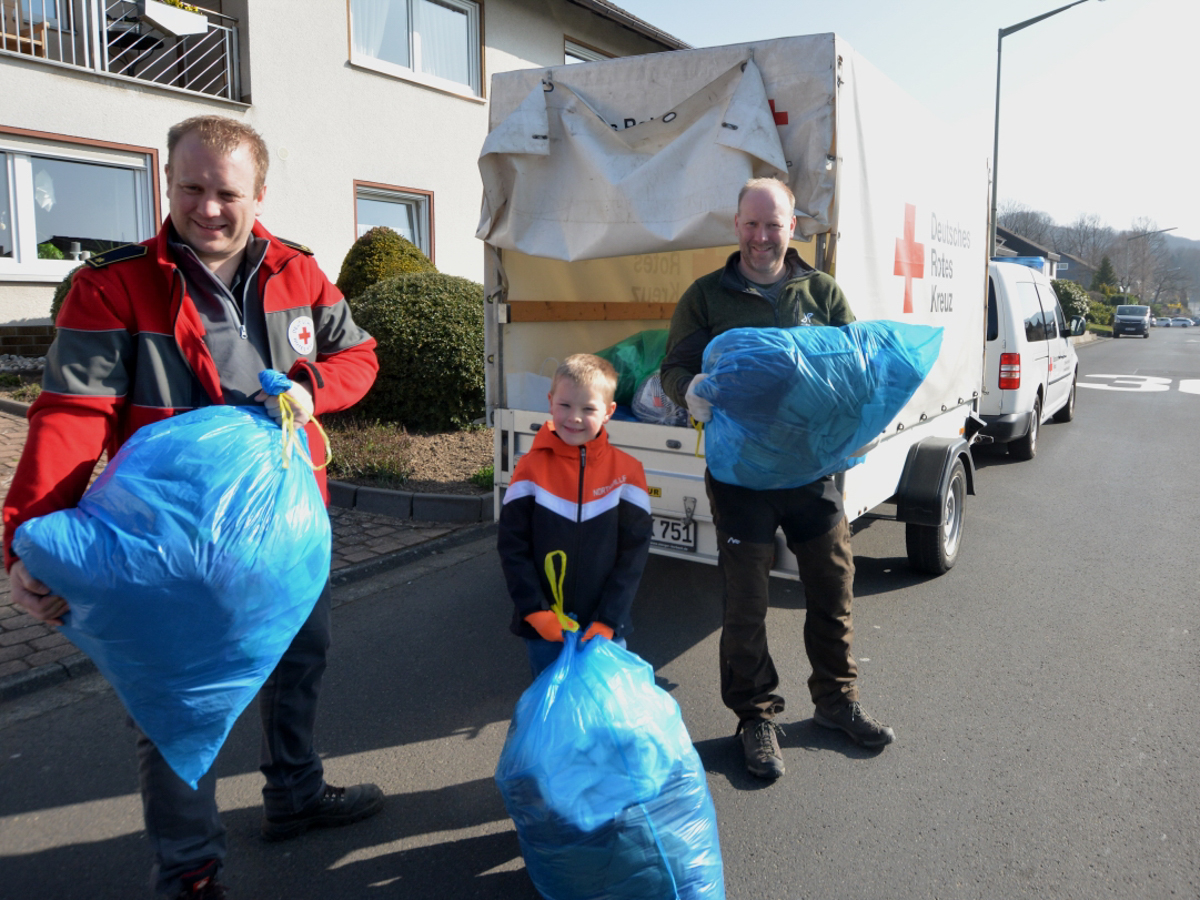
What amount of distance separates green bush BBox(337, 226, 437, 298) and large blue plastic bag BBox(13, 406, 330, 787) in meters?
8.67

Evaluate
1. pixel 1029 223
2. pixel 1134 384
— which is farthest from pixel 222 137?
pixel 1029 223

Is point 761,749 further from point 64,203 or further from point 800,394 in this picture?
point 64,203

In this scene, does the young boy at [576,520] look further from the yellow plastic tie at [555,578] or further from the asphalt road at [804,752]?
the asphalt road at [804,752]

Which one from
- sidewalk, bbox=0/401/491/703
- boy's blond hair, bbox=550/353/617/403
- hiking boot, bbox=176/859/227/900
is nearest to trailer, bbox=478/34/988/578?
boy's blond hair, bbox=550/353/617/403

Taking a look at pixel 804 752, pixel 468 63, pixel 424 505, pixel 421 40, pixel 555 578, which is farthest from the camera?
pixel 468 63

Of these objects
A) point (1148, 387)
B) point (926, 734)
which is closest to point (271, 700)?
point (926, 734)

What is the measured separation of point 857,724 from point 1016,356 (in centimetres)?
624

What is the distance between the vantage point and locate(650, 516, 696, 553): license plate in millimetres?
4160

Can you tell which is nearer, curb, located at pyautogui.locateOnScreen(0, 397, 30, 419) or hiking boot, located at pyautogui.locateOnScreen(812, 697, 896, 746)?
hiking boot, located at pyautogui.locateOnScreen(812, 697, 896, 746)

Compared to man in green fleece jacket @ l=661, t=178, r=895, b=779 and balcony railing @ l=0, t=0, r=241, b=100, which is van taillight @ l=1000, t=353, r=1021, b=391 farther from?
balcony railing @ l=0, t=0, r=241, b=100

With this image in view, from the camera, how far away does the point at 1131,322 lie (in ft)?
162

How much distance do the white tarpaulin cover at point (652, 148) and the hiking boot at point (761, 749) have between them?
2089 millimetres

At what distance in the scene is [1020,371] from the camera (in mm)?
8414

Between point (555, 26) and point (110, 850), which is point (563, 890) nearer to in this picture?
point (110, 850)
